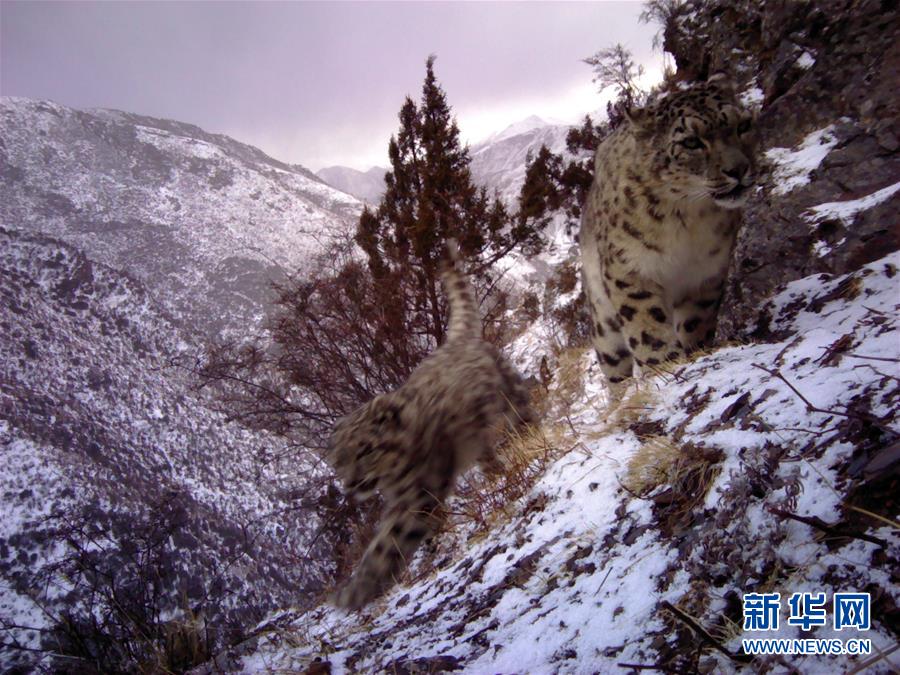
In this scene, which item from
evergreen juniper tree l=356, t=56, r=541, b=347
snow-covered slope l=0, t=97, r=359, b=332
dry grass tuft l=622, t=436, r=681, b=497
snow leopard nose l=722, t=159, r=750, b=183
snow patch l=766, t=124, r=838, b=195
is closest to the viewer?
dry grass tuft l=622, t=436, r=681, b=497

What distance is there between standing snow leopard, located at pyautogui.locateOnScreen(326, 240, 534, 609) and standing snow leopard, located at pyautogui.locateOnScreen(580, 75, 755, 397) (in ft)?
4.10

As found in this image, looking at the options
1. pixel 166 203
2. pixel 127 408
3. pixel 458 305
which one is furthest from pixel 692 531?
pixel 166 203

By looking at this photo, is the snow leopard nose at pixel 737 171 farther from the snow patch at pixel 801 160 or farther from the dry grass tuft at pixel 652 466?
the dry grass tuft at pixel 652 466

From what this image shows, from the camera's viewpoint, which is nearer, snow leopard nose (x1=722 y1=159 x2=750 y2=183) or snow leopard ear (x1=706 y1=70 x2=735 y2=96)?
snow leopard nose (x1=722 y1=159 x2=750 y2=183)

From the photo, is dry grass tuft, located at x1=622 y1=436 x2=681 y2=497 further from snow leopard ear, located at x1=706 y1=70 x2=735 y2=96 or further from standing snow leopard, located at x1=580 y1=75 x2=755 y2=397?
snow leopard ear, located at x1=706 y1=70 x2=735 y2=96

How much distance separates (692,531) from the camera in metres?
1.64

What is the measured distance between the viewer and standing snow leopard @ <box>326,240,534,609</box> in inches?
144

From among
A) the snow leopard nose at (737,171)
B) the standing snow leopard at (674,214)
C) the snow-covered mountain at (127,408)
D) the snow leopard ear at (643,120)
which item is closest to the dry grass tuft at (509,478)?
the standing snow leopard at (674,214)

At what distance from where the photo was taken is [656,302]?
3.92 metres

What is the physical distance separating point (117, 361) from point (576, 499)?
49.5 feet

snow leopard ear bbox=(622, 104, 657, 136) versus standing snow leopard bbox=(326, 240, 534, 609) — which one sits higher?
snow leopard ear bbox=(622, 104, 657, 136)

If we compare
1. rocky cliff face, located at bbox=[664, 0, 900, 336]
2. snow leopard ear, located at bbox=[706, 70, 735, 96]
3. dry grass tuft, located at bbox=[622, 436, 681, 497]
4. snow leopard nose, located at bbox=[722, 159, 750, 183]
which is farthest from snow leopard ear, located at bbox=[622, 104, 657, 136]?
dry grass tuft, located at bbox=[622, 436, 681, 497]

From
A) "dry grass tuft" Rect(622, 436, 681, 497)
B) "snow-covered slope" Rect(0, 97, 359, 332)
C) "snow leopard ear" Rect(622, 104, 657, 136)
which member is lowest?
"dry grass tuft" Rect(622, 436, 681, 497)

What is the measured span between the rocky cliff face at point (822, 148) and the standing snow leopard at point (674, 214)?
0.53m
